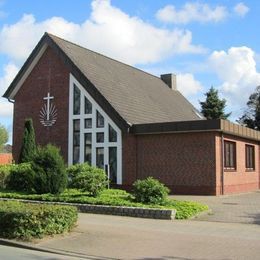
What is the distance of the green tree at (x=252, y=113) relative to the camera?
61000 millimetres

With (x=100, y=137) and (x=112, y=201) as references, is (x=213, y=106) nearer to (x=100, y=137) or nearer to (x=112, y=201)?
(x=100, y=137)

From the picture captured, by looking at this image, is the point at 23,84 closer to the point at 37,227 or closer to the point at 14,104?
the point at 14,104

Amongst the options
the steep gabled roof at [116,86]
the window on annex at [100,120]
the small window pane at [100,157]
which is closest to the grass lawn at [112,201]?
the small window pane at [100,157]

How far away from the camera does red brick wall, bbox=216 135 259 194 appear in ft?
82.1

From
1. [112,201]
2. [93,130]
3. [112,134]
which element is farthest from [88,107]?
[112,201]

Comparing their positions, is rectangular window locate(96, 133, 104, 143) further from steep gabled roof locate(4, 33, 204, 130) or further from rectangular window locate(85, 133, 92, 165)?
steep gabled roof locate(4, 33, 204, 130)

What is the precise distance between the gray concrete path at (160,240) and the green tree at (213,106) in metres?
40.8

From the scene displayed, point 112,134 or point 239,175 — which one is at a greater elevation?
point 112,134

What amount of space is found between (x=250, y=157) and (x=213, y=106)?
80.4 ft

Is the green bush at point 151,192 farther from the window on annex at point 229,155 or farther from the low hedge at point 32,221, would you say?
the window on annex at point 229,155

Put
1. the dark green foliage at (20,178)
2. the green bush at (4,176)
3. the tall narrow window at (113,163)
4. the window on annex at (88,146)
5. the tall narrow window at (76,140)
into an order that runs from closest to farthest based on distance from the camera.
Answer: the dark green foliage at (20,178)
the green bush at (4,176)
the tall narrow window at (113,163)
the window on annex at (88,146)
the tall narrow window at (76,140)

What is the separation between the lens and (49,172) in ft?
71.5

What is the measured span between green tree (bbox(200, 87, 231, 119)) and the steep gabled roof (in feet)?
57.0

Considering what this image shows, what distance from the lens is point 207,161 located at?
2480 cm
